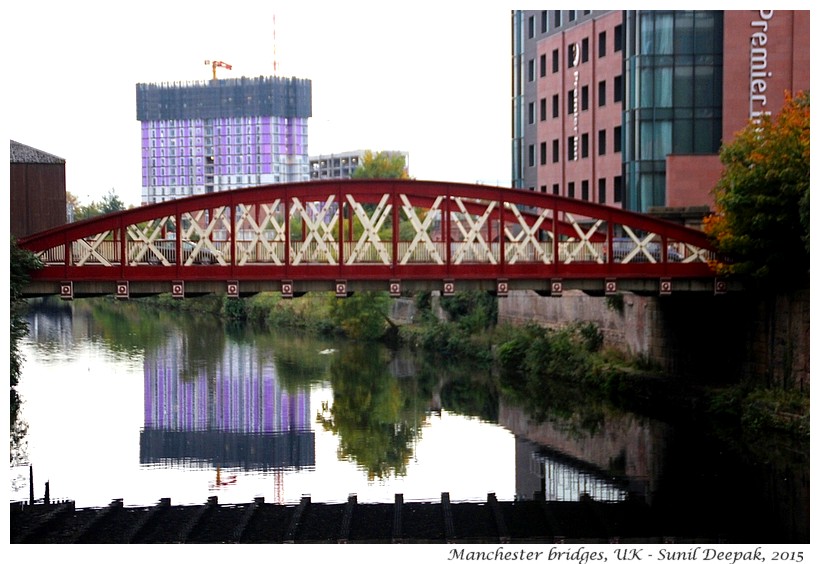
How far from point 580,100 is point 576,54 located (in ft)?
7.07

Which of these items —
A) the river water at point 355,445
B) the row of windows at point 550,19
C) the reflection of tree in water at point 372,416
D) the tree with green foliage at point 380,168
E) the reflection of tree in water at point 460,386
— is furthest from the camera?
the tree with green foliage at point 380,168

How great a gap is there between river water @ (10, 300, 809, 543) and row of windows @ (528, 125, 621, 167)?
13.0 metres

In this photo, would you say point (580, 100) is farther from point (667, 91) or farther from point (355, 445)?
point (355, 445)

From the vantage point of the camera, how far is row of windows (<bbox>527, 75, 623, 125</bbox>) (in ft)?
202

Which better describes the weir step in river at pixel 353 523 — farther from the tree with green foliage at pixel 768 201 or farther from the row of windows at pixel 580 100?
the row of windows at pixel 580 100

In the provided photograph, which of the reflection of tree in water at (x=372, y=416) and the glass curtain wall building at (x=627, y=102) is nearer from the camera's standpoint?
the reflection of tree in water at (x=372, y=416)

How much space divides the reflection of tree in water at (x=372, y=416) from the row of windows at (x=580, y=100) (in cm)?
1525

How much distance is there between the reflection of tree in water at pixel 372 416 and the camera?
121ft

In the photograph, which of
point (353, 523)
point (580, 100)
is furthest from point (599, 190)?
point (353, 523)

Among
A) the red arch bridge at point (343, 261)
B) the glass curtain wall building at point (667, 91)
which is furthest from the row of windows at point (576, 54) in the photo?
the red arch bridge at point (343, 261)

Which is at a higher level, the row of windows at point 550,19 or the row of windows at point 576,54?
the row of windows at point 550,19

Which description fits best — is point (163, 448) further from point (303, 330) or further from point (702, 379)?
point (303, 330)
